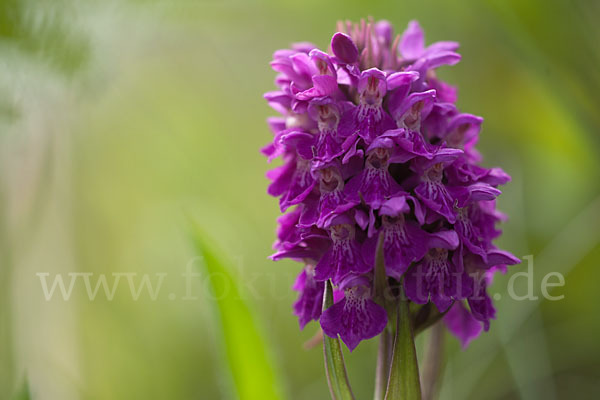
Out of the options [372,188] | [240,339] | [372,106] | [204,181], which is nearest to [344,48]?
[372,106]

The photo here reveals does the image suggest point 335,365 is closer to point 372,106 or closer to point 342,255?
point 342,255

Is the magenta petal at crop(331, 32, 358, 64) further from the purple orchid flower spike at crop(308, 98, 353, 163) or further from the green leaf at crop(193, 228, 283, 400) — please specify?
the green leaf at crop(193, 228, 283, 400)

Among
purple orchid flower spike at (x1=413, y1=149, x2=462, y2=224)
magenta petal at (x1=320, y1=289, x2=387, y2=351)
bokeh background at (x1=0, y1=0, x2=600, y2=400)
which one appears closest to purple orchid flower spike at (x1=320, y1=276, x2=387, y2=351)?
magenta petal at (x1=320, y1=289, x2=387, y2=351)

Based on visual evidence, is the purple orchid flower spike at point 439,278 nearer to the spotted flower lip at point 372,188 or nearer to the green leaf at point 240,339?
the spotted flower lip at point 372,188

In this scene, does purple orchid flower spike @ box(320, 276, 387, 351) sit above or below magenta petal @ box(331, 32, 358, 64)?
below

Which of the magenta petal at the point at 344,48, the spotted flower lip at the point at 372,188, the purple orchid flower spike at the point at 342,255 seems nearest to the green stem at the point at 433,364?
the spotted flower lip at the point at 372,188
